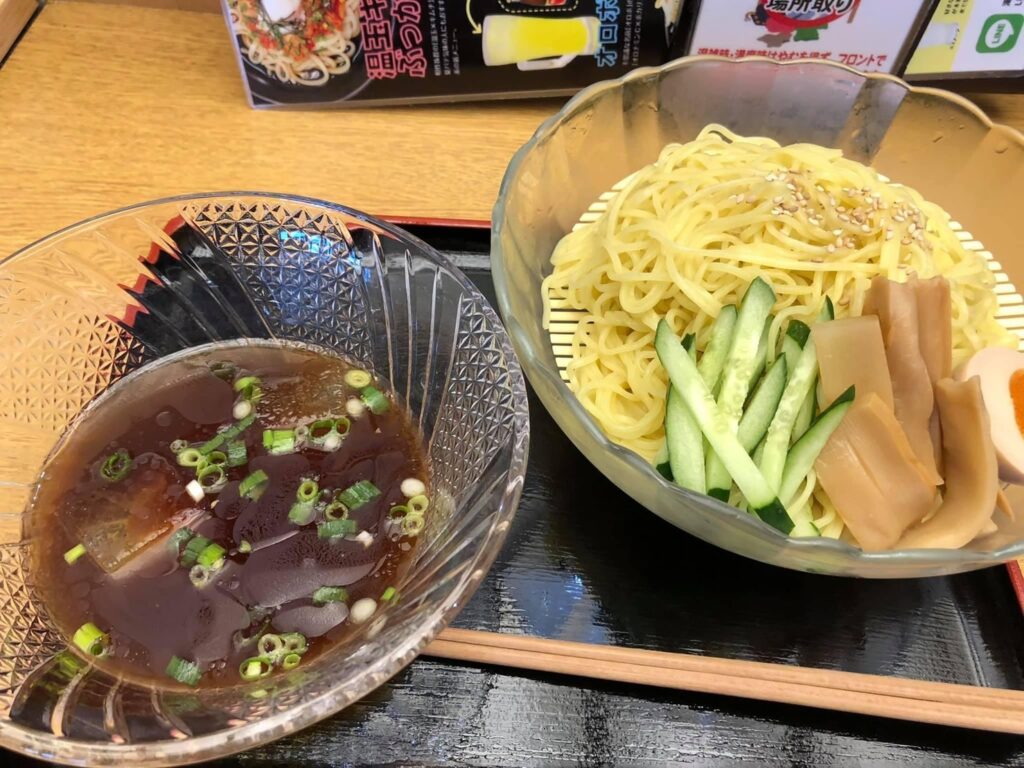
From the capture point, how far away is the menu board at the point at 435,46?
225cm

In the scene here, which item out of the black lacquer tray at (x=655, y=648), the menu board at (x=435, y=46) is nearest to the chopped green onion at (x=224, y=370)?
the black lacquer tray at (x=655, y=648)

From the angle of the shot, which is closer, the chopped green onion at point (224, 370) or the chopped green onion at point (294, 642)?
the chopped green onion at point (294, 642)

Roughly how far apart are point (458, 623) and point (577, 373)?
66 centimetres

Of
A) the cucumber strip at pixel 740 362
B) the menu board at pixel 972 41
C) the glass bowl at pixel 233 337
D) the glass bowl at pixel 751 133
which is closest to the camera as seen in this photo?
the glass bowl at pixel 233 337

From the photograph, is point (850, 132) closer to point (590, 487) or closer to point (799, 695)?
point (590, 487)

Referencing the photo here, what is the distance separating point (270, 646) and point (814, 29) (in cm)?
237

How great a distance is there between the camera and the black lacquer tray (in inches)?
53.2

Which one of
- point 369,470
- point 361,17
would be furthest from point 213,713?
point 361,17

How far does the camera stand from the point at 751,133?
2230 millimetres

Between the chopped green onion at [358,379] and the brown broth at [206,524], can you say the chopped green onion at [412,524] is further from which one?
the chopped green onion at [358,379]

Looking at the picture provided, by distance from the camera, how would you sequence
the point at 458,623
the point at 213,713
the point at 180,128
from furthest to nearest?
the point at 180,128 → the point at 458,623 → the point at 213,713

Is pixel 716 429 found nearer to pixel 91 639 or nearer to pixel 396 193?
pixel 91 639

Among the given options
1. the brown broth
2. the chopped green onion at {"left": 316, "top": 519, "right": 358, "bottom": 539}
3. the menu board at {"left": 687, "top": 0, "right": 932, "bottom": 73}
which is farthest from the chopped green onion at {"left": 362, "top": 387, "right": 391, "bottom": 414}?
the menu board at {"left": 687, "top": 0, "right": 932, "bottom": 73}

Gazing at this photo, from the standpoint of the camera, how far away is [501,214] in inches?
66.2
